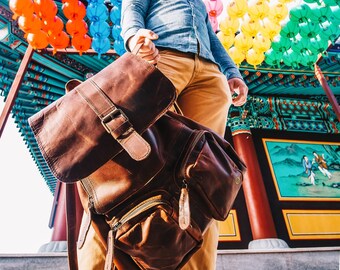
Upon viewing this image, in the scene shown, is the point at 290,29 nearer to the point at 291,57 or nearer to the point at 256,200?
the point at 291,57

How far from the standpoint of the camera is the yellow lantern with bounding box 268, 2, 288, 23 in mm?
3145

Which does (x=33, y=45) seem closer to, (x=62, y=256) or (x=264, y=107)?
(x=62, y=256)

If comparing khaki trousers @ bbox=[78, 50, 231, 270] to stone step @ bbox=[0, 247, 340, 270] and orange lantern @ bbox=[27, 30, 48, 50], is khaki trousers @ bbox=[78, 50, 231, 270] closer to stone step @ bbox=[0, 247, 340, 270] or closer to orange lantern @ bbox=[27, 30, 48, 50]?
stone step @ bbox=[0, 247, 340, 270]

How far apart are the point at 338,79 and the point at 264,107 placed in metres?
1.35

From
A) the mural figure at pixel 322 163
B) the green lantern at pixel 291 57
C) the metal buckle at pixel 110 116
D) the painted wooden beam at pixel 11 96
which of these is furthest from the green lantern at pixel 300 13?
the metal buckle at pixel 110 116

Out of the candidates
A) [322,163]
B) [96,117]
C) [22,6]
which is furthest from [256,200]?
[96,117]

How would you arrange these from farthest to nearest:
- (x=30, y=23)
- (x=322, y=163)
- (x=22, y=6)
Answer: (x=322, y=163) < (x=30, y=23) < (x=22, y=6)

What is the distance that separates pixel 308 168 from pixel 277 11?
10.2 ft

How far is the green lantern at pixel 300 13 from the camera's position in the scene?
10.3 ft

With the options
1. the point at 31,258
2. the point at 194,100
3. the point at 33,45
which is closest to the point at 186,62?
the point at 194,100

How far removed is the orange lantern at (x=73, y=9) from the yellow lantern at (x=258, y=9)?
1947mm

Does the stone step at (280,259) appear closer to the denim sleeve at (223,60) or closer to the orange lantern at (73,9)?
the denim sleeve at (223,60)

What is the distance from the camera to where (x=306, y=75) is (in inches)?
185

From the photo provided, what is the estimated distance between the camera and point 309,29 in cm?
331
